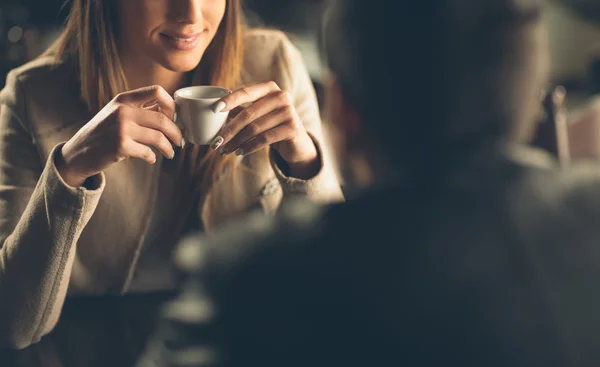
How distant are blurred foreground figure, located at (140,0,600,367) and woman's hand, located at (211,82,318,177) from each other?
0.51 meters

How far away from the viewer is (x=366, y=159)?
743 millimetres

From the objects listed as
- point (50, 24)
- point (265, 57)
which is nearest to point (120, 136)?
point (265, 57)

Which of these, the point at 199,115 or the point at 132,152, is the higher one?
the point at 199,115

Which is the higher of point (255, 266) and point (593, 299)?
point (593, 299)

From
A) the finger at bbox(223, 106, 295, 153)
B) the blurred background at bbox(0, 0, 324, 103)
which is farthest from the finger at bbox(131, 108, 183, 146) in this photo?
the blurred background at bbox(0, 0, 324, 103)

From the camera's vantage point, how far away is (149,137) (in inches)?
44.5

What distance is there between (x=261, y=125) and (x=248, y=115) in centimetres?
3

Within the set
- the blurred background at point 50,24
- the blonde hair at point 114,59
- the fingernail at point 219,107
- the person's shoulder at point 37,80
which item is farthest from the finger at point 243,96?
the blurred background at point 50,24

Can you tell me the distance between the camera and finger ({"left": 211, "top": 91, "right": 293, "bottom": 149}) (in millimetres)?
1198

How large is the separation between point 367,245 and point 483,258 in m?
0.10

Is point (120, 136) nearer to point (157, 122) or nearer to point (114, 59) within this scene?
point (157, 122)

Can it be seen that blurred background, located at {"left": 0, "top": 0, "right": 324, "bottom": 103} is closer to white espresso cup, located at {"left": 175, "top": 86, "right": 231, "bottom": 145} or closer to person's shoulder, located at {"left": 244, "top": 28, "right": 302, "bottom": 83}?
person's shoulder, located at {"left": 244, "top": 28, "right": 302, "bottom": 83}

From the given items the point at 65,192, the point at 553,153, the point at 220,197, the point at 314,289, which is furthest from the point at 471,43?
the point at 553,153

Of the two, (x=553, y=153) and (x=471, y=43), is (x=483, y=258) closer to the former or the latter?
(x=471, y=43)
